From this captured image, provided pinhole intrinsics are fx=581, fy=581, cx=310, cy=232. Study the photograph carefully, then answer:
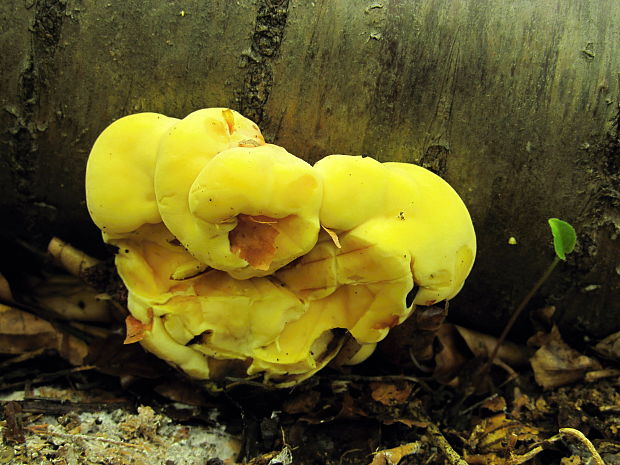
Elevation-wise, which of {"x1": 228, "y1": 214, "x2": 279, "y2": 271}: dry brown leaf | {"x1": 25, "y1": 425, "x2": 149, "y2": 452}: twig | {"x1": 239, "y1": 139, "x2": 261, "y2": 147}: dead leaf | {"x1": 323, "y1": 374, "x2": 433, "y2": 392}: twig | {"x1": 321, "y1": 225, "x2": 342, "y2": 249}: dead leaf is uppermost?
{"x1": 239, "y1": 139, "x2": 261, "y2": 147}: dead leaf

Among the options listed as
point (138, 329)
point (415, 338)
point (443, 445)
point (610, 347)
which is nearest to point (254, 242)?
point (138, 329)

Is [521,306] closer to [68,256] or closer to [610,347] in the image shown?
[610,347]

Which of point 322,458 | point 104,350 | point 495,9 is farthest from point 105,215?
point 495,9

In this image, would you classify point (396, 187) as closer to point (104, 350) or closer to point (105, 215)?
point (105, 215)

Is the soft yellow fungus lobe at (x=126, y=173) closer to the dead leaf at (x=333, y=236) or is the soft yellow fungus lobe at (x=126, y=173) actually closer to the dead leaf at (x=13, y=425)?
the dead leaf at (x=333, y=236)

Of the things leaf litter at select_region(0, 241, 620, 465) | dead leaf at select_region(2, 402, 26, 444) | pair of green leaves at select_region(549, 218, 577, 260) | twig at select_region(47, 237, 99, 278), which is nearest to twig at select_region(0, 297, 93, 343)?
leaf litter at select_region(0, 241, 620, 465)

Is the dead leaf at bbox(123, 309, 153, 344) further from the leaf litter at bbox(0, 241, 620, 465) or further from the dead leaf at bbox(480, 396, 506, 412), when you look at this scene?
the dead leaf at bbox(480, 396, 506, 412)

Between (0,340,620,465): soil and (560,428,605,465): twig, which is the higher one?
(560,428,605,465): twig
